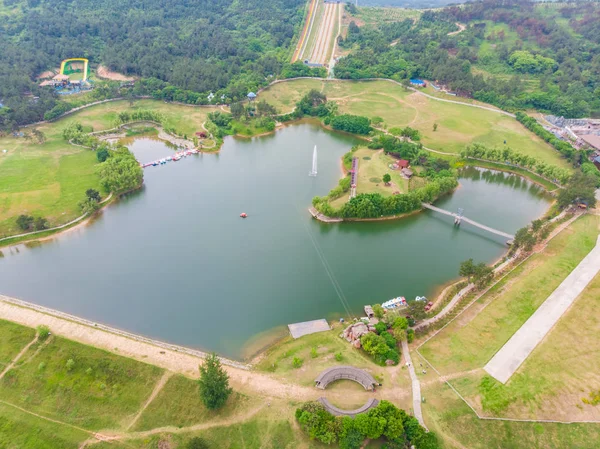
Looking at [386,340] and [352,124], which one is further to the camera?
[352,124]

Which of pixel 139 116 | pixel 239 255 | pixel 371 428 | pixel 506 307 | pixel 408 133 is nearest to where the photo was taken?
pixel 371 428

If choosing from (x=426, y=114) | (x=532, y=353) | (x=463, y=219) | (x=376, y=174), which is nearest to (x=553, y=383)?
(x=532, y=353)

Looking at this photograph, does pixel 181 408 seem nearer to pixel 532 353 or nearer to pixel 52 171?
pixel 532 353

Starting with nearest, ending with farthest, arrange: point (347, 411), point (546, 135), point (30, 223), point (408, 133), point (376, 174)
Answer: point (347, 411), point (30, 223), point (376, 174), point (546, 135), point (408, 133)

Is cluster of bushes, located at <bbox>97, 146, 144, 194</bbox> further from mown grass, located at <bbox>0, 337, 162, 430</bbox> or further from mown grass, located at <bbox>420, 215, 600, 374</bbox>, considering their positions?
mown grass, located at <bbox>420, 215, 600, 374</bbox>

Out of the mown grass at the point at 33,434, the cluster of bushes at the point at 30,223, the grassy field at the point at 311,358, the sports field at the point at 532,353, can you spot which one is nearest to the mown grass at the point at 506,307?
the sports field at the point at 532,353

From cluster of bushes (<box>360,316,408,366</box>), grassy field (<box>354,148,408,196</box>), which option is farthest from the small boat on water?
grassy field (<box>354,148,408,196</box>)

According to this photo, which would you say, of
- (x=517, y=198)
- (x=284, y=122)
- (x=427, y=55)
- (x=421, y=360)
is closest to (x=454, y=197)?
(x=517, y=198)

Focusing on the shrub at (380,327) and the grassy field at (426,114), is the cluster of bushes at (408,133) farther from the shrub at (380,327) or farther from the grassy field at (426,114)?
the shrub at (380,327)
